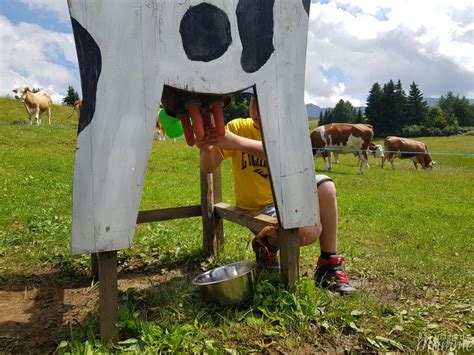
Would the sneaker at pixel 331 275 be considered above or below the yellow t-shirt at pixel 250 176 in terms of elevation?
below

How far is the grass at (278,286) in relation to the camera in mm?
1935

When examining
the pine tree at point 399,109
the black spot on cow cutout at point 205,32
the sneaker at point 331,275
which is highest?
the pine tree at point 399,109

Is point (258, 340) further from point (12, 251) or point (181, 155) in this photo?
point (181, 155)

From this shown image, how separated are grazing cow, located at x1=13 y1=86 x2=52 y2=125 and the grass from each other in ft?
42.0

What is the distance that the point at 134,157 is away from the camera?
1804mm

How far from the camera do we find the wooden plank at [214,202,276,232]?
8.23 feet

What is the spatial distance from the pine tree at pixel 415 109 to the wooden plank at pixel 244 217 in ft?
193

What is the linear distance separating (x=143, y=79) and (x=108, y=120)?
9.2 inches

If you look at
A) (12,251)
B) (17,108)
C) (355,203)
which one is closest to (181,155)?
(355,203)

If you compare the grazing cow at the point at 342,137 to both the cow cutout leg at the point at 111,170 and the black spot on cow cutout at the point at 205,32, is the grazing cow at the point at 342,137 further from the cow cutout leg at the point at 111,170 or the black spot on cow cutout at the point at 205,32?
the cow cutout leg at the point at 111,170

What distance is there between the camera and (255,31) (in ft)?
6.50

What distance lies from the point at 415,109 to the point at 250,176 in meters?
62.4

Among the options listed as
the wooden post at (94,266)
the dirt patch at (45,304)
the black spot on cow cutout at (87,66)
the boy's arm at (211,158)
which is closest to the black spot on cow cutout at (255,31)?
the black spot on cow cutout at (87,66)

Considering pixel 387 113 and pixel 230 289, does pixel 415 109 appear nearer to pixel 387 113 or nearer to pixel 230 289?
pixel 387 113
